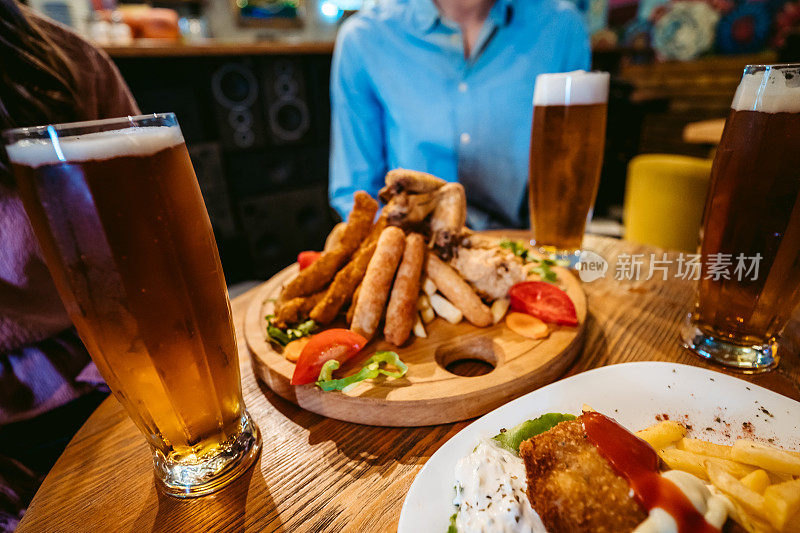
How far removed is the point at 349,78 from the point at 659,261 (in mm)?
2787

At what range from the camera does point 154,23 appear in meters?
5.06

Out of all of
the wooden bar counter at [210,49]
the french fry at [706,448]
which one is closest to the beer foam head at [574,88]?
the french fry at [706,448]

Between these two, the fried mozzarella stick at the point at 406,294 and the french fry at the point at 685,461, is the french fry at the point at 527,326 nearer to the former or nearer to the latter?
the fried mozzarella stick at the point at 406,294

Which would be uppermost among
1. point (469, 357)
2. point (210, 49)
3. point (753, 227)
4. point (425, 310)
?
point (210, 49)

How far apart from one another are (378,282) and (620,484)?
3.20 ft

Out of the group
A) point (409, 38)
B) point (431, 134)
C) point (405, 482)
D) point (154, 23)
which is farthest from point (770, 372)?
point (154, 23)

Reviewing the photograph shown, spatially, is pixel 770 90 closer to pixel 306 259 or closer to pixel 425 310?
pixel 425 310

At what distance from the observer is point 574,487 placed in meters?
0.77

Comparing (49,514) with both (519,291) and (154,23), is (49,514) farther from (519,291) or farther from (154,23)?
(154,23)

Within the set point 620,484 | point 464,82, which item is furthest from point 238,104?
point 620,484

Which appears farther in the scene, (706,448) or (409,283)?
(409,283)

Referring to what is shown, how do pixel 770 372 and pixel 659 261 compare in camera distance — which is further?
pixel 659 261

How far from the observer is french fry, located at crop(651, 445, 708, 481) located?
0.84 m

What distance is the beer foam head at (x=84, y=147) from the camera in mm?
783
